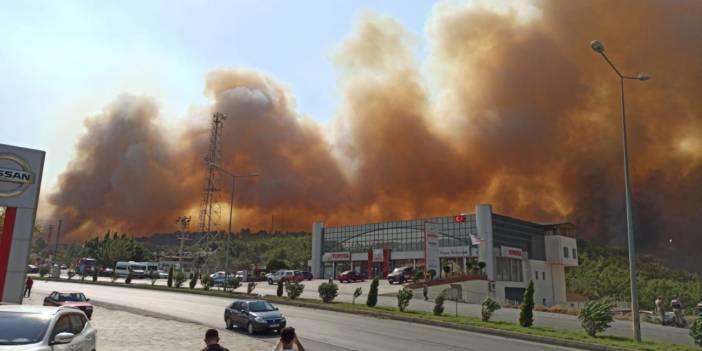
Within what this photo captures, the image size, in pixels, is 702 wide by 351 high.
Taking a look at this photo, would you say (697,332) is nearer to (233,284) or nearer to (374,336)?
(374,336)

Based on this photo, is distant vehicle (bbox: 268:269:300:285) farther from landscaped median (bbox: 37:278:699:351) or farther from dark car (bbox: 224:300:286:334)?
dark car (bbox: 224:300:286:334)

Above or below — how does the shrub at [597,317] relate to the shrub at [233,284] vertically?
below

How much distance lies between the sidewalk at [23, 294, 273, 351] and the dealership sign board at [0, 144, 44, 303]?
142 inches

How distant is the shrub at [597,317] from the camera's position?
19.0 metres

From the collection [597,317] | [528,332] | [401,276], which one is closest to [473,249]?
[401,276]

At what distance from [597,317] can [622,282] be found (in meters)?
90.8

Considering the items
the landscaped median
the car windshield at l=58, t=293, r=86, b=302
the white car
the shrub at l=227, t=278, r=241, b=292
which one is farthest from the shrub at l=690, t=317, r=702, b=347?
the shrub at l=227, t=278, r=241, b=292

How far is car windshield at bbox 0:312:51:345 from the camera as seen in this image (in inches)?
293

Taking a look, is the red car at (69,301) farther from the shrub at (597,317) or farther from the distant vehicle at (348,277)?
the distant vehicle at (348,277)

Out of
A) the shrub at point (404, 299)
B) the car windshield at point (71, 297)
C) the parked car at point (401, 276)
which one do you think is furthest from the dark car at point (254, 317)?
the parked car at point (401, 276)

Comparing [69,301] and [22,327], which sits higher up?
[22,327]

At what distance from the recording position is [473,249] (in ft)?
228

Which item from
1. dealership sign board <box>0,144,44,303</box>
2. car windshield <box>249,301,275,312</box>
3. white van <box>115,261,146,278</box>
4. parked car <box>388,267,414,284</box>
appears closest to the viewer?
car windshield <box>249,301,275,312</box>

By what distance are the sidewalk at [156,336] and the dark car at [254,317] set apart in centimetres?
60
